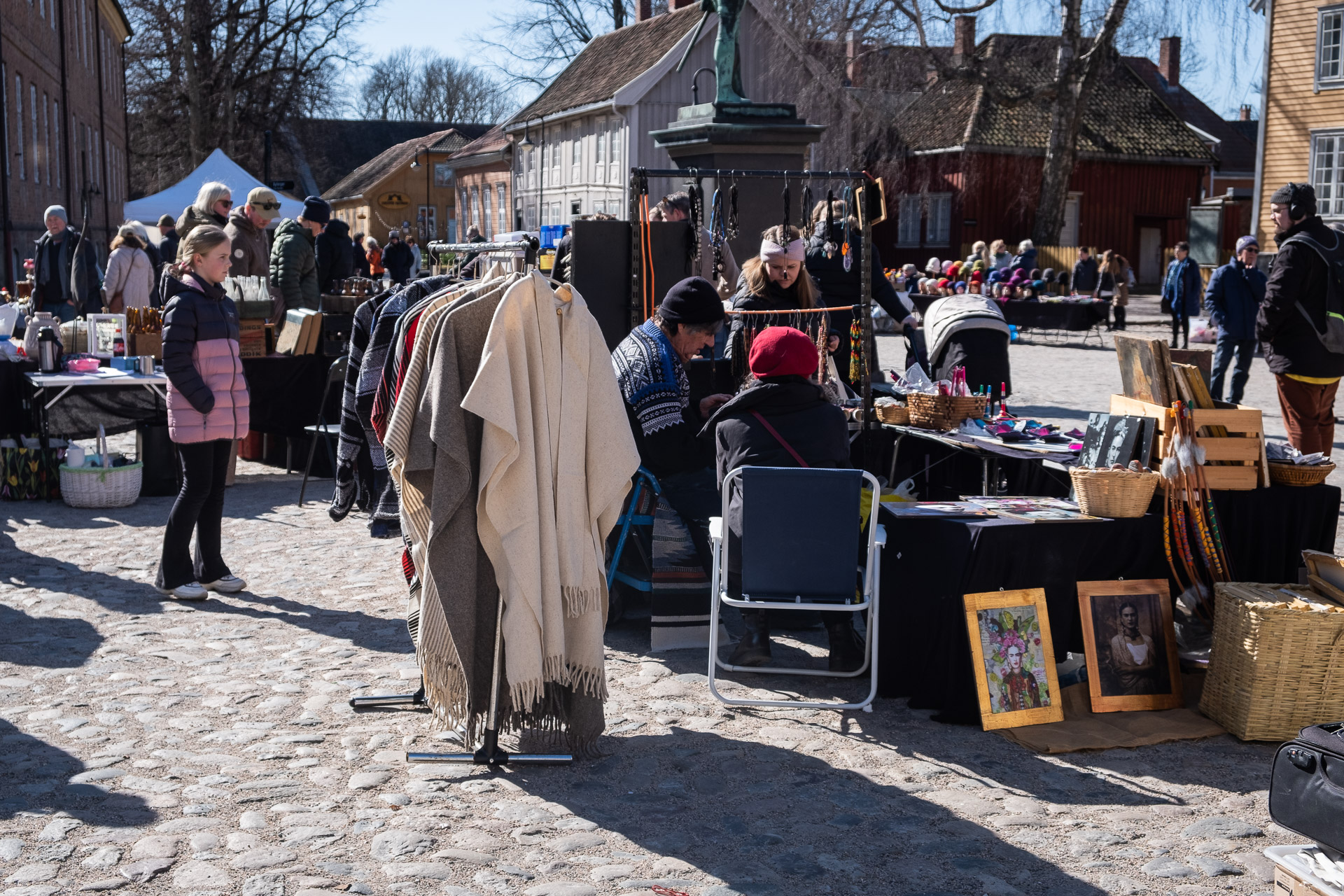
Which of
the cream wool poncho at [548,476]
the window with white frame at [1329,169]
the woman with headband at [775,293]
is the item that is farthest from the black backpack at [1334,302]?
the window with white frame at [1329,169]

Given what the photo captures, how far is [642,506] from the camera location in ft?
19.7

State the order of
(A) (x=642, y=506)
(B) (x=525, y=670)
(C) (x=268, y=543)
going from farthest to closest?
(C) (x=268, y=543) < (A) (x=642, y=506) < (B) (x=525, y=670)

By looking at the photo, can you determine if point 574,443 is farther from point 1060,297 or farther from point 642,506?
point 1060,297

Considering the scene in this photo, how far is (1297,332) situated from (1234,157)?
4820cm

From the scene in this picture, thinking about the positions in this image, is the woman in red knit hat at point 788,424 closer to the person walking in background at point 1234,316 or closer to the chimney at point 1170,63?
the person walking in background at point 1234,316

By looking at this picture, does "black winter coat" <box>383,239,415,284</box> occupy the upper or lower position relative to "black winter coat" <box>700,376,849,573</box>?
upper

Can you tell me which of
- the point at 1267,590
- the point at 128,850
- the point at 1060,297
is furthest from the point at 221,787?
the point at 1060,297

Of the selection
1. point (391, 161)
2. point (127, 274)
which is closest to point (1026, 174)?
point (127, 274)

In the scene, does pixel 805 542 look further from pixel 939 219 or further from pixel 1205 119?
pixel 1205 119

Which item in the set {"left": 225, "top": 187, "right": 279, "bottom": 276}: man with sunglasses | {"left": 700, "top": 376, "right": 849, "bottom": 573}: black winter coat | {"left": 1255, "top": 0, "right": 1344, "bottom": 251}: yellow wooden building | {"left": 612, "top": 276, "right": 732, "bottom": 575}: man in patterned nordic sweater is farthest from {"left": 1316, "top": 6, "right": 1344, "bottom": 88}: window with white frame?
{"left": 700, "top": 376, "right": 849, "bottom": 573}: black winter coat

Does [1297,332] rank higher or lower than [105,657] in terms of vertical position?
higher

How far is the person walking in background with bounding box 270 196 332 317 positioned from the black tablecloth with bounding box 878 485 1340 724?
756 cm

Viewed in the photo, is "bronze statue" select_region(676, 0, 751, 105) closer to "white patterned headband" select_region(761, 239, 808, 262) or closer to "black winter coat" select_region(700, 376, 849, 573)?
"white patterned headband" select_region(761, 239, 808, 262)

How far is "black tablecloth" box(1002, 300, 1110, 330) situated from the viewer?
21688 millimetres
